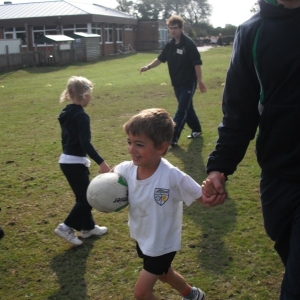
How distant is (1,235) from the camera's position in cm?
438

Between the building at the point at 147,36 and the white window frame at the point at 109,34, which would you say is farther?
the building at the point at 147,36

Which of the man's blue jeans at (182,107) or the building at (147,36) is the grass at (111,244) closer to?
the man's blue jeans at (182,107)

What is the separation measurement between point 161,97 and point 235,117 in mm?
12107

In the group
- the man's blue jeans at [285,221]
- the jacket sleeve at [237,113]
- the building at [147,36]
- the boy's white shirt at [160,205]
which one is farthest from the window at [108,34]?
the man's blue jeans at [285,221]

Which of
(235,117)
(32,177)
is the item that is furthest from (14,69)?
(235,117)

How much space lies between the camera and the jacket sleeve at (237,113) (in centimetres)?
254

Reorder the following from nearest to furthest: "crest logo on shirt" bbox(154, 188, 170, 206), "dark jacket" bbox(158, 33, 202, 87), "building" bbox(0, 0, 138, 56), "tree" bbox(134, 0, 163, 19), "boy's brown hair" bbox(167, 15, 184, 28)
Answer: "crest logo on shirt" bbox(154, 188, 170, 206), "boy's brown hair" bbox(167, 15, 184, 28), "dark jacket" bbox(158, 33, 202, 87), "building" bbox(0, 0, 138, 56), "tree" bbox(134, 0, 163, 19)

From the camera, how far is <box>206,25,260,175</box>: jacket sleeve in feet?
8.34

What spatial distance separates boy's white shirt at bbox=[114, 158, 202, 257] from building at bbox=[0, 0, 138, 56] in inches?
1697

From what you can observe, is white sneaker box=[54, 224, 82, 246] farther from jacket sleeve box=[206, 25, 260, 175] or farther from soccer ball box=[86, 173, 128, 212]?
jacket sleeve box=[206, 25, 260, 175]

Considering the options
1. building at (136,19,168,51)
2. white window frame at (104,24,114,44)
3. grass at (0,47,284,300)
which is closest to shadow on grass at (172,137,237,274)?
grass at (0,47,284,300)

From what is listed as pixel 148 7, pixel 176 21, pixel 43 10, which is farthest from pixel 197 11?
pixel 176 21

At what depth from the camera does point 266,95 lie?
2420mm

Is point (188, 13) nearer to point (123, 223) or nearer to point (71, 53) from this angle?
point (71, 53)
